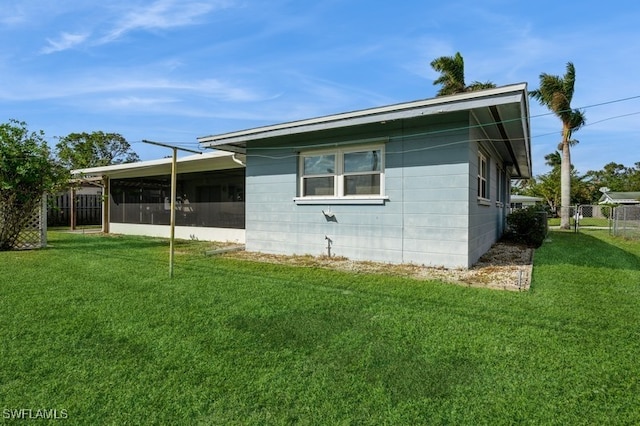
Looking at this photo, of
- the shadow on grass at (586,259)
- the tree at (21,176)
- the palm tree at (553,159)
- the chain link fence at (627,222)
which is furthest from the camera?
the palm tree at (553,159)

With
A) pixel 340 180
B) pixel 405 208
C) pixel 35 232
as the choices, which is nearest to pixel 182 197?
pixel 35 232

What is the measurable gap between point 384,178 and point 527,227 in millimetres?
6094

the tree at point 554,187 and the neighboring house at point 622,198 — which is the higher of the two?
the tree at point 554,187

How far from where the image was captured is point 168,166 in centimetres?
1305

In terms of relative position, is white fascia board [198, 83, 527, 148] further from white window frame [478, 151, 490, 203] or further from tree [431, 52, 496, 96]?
tree [431, 52, 496, 96]

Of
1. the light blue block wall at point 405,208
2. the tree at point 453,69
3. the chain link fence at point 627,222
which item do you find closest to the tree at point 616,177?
the tree at point 453,69

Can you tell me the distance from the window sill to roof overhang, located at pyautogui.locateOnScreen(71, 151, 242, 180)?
3285mm

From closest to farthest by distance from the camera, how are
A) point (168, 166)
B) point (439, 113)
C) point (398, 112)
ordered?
point (439, 113), point (398, 112), point (168, 166)

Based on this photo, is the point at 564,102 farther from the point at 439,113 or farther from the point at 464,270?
the point at 464,270

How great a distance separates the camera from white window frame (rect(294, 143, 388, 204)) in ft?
23.1

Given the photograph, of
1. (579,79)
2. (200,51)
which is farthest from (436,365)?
(579,79)

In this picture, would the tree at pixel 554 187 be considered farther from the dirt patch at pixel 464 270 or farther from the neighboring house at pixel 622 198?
the dirt patch at pixel 464 270

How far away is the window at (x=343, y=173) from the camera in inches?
282

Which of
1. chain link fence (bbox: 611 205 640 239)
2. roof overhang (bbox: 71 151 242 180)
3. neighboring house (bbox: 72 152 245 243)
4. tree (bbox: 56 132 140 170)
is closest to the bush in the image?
chain link fence (bbox: 611 205 640 239)
